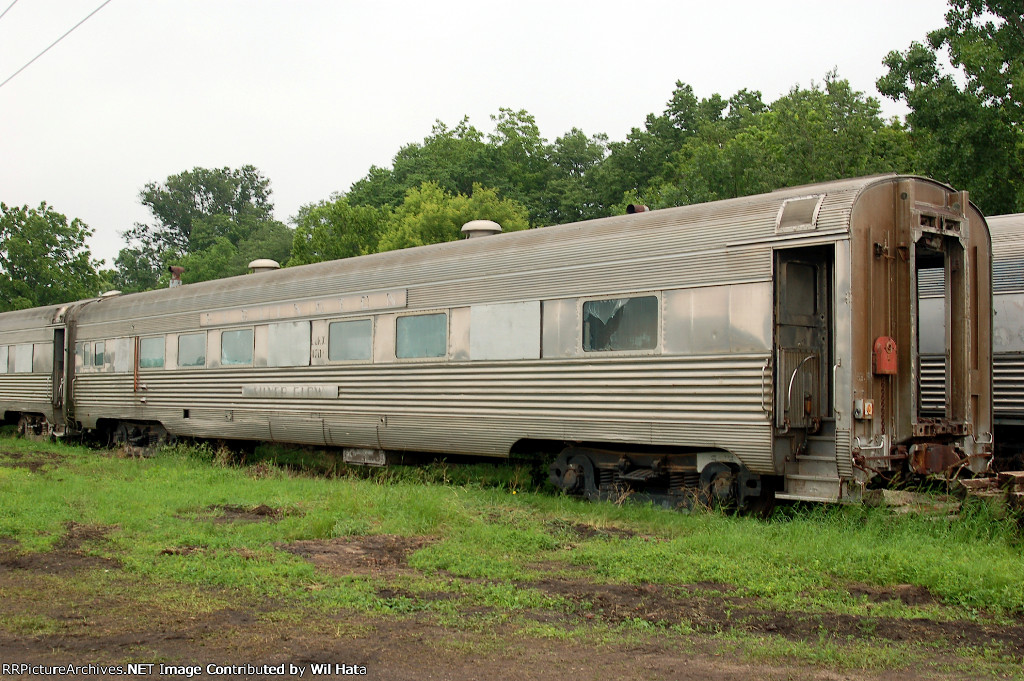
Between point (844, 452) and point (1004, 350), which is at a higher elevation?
point (1004, 350)

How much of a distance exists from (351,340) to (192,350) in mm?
4345

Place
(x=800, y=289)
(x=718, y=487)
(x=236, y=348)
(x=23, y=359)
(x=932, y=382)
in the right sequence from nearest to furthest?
(x=800, y=289), (x=718, y=487), (x=932, y=382), (x=236, y=348), (x=23, y=359)

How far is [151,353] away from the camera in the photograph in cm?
1755

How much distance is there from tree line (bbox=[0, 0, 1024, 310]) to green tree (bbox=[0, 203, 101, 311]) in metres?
0.06

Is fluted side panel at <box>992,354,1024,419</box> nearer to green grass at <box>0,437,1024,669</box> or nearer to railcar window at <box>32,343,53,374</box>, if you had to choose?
green grass at <box>0,437,1024,669</box>

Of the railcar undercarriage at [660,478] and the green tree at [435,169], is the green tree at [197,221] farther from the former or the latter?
the railcar undercarriage at [660,478]

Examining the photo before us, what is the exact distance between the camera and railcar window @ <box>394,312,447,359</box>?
12.3 meters

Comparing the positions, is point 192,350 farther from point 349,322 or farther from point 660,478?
point 660,478

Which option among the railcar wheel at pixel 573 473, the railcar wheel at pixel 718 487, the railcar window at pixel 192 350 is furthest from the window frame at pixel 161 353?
the railcar wheel at pixel 718 487

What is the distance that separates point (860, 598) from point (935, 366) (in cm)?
519

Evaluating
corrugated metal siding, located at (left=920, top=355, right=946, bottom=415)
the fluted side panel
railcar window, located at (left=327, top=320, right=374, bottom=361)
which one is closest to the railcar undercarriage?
corrugated metal siding, located at (left=920, top=355, right=946, bottom=415)

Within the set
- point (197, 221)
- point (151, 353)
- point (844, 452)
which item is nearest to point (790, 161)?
point (151, 353)

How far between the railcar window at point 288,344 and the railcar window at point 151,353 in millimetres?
3365

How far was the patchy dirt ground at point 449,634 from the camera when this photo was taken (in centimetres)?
494
